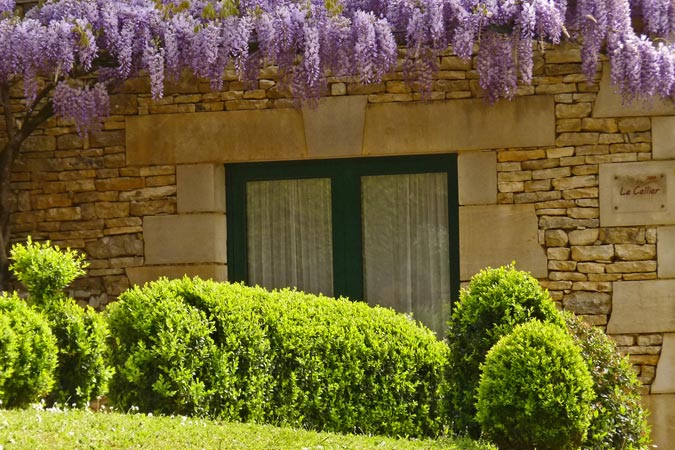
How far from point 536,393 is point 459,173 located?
265 centimetres

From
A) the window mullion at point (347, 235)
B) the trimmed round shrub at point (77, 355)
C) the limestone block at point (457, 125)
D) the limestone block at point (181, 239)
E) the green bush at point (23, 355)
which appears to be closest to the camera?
the green bush at point (23, 355)

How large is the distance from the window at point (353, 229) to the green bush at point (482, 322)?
2001 mm

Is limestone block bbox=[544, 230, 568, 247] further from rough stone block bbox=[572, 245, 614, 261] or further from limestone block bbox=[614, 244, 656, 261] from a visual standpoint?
limestone block bbox=[614, 244, 656, 261]

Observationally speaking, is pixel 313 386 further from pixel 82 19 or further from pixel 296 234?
pixel 82 19

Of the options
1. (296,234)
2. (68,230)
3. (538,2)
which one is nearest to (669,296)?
(538,2)

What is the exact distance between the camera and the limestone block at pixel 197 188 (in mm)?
7555

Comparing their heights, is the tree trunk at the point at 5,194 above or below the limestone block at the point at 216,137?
below

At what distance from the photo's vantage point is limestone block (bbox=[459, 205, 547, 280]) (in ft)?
23.9

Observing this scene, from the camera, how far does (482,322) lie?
5.56 meters

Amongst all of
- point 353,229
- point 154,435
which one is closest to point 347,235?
A: point 353,229

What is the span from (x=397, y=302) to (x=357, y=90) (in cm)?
156

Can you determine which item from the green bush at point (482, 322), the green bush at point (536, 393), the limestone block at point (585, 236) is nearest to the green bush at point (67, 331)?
the green bush at point (482, 322)

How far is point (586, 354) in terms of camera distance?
5.40 m

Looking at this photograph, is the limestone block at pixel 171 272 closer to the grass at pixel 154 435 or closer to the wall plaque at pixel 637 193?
the grass at pixel 154 435
